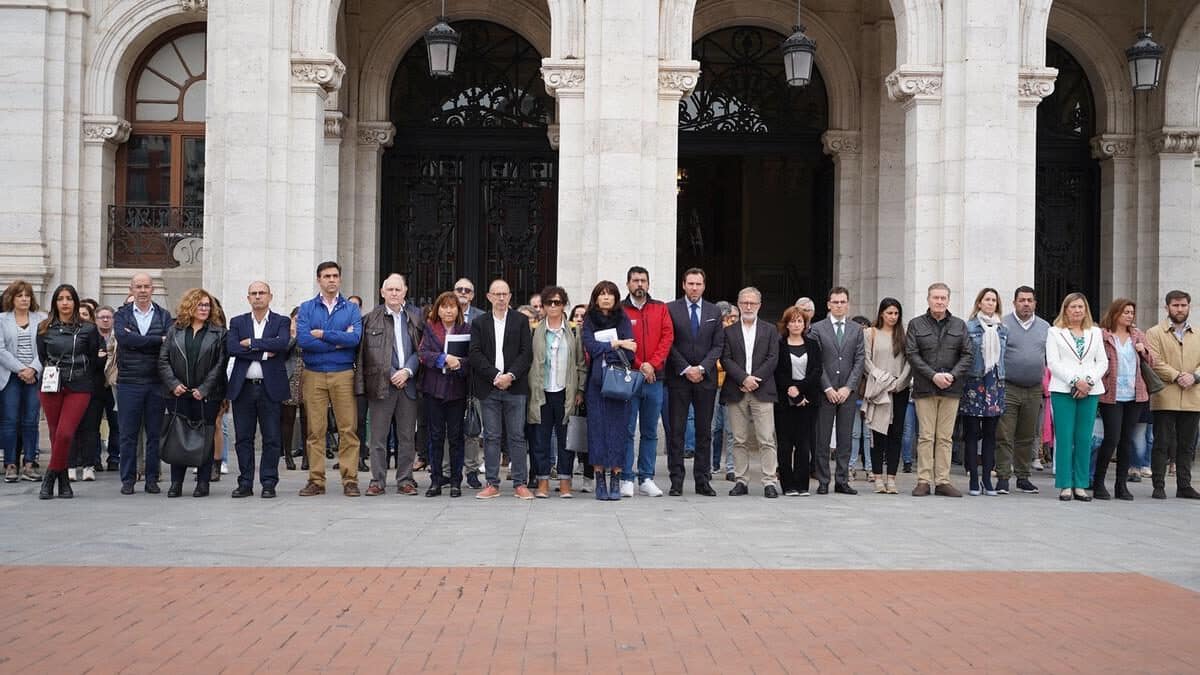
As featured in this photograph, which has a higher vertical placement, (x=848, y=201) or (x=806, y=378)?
(x=848, y=201)

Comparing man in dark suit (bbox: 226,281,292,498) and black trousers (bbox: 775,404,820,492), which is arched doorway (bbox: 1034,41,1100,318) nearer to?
black trousers (bbox: 775,404,820,492)

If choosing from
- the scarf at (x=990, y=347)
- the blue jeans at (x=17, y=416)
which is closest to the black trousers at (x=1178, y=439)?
the scarf at (x=990, y=347)

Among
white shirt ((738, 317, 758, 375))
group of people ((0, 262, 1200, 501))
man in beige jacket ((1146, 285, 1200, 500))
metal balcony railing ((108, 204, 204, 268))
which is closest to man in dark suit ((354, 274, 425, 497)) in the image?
group of people ((0, 262, 1200, 501))

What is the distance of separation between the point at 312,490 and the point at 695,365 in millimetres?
3537

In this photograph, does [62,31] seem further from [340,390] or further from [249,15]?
[340,390]

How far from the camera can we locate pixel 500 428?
39.8 ft

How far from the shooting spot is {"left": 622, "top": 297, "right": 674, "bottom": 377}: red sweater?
12266mm

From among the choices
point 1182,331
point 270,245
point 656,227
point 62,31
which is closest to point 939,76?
point 656,227

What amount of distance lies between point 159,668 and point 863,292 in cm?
1643

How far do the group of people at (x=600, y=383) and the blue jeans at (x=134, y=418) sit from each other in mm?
17

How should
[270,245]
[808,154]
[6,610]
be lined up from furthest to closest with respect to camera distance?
[808,154], [270,245], [6,610]

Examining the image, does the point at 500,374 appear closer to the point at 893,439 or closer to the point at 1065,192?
the point at 893,439

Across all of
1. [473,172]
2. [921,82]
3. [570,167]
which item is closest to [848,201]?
[921,82]

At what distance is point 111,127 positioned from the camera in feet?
67.4
